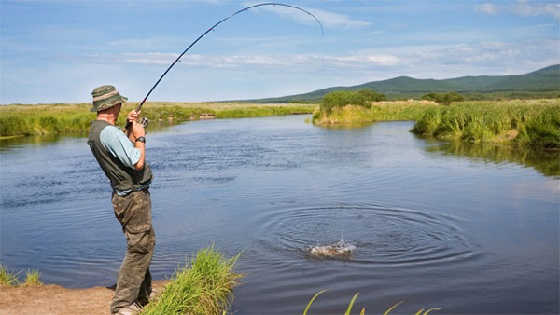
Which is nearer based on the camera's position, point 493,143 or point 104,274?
point 104,274

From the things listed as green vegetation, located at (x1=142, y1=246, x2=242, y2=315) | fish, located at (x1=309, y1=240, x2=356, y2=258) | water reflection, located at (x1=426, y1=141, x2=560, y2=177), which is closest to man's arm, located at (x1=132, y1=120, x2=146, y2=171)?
green vegetation, located at (x1=142, y1=246, x2=242, y2=315)

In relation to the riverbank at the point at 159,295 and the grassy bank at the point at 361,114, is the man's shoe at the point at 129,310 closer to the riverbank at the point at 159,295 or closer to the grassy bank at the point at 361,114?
the riverbank at the point at 159,295

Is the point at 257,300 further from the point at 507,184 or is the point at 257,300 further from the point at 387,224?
the point at 507,184

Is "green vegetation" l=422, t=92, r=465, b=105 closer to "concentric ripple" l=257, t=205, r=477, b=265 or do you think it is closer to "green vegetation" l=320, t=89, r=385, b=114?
"green vegetation" l=320, t=89, r=385, b=114

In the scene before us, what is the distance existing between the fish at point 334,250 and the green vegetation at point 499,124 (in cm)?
1201

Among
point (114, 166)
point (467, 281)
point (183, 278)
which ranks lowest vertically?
point (467, 281)

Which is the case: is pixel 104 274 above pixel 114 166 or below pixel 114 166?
below

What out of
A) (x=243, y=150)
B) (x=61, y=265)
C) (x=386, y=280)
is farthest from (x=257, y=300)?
(x=243, y=150)

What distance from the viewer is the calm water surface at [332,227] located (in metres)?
5.42

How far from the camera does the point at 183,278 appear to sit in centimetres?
463

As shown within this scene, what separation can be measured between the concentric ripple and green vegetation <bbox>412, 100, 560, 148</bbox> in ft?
33.1

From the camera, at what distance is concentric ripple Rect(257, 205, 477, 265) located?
6.56 meters

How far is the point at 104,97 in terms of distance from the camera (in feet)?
13.7

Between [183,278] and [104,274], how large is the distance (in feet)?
6.18
